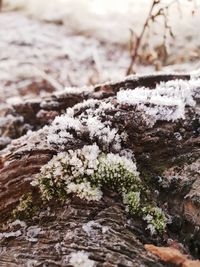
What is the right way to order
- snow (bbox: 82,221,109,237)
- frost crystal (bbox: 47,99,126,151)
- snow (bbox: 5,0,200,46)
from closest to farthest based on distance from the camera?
snow (bbox: 82,221,109,237), frost crystal (bbox: 47,99,126,151), snow (bbox: 5,0,200,46)

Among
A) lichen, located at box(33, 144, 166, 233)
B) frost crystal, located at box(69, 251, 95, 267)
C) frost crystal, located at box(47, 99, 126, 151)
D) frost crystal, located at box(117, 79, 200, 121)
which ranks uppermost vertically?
frost crystal, located at box(117, 79, 200, 121)

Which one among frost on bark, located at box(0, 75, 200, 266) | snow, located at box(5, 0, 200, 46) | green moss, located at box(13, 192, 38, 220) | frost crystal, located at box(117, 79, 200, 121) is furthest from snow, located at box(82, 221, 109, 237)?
snow, located at box(5, 0, 200, 46)

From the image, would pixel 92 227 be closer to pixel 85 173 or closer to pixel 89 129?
pixel 85 173

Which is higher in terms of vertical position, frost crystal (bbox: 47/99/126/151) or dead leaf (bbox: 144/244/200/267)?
frost crystal (bbox: 47/99/126/151)

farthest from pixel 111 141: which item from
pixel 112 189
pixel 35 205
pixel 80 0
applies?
pixel 80 0

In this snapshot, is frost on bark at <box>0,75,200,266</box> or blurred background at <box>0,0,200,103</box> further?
blurred background at <box>0,0,200,103</box>

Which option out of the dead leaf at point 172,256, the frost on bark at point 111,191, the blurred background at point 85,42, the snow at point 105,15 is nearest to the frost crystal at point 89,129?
the frost on bark at point 111,191

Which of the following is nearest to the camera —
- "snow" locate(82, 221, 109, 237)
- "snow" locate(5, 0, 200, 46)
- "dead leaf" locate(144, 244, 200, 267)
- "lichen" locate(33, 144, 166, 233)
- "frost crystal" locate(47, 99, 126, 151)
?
"dead leaf" locate(144, 244, 200, 267)

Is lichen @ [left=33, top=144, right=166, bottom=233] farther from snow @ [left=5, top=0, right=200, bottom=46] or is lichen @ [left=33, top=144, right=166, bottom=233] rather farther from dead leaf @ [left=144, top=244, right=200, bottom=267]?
snow @ [left=5, top=0, right=200, bottom=46]

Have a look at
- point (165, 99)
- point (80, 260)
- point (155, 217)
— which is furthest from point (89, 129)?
point (80, 260)
